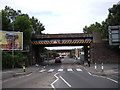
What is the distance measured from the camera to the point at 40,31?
74938 mm

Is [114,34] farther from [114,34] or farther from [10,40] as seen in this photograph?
[10,40]

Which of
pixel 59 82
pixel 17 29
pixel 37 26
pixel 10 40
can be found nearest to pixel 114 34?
pixel 59 82

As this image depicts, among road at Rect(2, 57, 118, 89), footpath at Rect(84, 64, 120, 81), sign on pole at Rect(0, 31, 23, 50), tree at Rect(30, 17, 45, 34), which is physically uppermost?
tree at Rect(30, 17, 45, 34)

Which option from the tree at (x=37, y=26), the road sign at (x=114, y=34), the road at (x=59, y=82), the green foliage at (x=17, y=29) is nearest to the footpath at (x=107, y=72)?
the road at (x=59, y=82)

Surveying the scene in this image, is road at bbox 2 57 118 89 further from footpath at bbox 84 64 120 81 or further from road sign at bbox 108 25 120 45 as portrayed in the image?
road sign at bbox 108 25 120 45

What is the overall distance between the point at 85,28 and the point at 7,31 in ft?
210

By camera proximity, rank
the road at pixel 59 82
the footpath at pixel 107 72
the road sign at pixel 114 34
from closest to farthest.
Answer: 1. the road at pixel 59 82
2. the road sign at pixel 114 34
3. the footpath at pixel 107 72

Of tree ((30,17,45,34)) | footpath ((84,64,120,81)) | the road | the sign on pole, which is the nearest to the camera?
the road

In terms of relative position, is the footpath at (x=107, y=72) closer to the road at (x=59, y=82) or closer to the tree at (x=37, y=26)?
the road at (x=59, y=82)

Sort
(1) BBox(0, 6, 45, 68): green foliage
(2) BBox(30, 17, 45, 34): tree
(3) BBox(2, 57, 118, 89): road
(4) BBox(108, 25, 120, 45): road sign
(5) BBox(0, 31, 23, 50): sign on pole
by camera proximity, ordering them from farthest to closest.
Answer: (2) BBox(30, 17, 45, 34): tree, (5) BBox(0, 31, 23, 50): sign on pole, (1) BBox(0, 6, 45, 68): green foliage, (4) BBox(108, 25, 120, 45): road sign, (3) BBox(2, 57, 118, 89): road

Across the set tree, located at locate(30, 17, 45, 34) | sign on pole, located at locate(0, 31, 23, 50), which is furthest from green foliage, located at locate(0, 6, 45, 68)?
tree, located at locate(30, 17, 45, 34)

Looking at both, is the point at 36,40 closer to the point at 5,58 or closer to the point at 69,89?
the point at 5,58

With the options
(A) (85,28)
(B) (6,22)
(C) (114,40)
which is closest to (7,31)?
(B) (6,22)

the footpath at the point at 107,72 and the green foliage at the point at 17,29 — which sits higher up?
the green foliage at the point at 17,29
